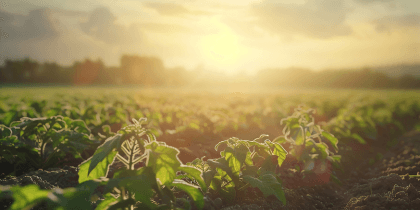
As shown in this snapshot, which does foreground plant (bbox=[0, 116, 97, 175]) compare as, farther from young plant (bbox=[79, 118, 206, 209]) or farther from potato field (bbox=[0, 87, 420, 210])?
young plant (bbox=[79, 118, 206, 209])

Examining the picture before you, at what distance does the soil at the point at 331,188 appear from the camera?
2.42m

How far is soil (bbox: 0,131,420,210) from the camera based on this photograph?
242 cm

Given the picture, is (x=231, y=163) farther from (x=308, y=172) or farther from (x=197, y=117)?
(x=197, y=117)

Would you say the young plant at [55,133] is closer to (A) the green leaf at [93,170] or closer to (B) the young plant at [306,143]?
(A) the green leaf at [93,170]

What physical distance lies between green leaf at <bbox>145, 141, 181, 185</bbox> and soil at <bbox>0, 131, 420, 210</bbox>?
60 cm

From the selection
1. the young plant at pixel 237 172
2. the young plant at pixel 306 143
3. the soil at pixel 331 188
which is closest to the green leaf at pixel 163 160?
the young plant at pixel 237 172

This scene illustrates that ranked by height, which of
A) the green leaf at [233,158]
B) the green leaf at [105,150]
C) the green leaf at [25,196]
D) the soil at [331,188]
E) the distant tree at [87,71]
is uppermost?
the distant tree at [87,71]

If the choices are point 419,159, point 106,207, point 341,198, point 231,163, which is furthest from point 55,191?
point 419,159

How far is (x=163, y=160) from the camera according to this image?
61.2 inches

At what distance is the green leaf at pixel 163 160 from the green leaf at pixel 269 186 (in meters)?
0.70

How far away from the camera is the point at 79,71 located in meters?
70.2

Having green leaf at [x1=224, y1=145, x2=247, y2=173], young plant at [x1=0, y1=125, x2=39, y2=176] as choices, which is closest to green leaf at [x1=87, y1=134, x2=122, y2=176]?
green leaf at [x1=224, y1=145, x2=247, y2=173]

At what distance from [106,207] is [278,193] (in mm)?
1212

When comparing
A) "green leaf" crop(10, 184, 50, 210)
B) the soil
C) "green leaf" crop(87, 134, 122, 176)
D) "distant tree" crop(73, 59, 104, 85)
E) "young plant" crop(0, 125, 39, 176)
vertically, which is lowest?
the soil
